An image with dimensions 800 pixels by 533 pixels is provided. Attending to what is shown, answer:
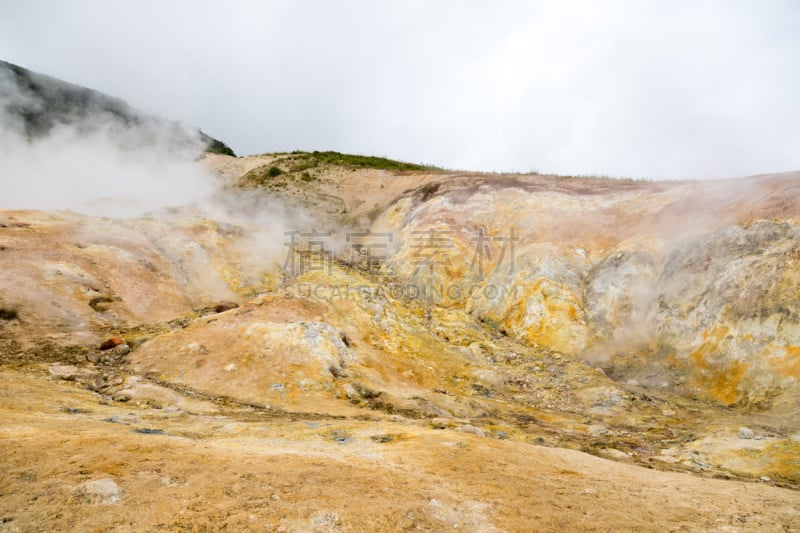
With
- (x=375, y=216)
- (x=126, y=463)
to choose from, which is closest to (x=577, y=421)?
(x=126, y=463)

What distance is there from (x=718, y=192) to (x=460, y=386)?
21743mm

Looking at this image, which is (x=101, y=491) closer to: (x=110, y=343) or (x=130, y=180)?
(x=110, y=343)

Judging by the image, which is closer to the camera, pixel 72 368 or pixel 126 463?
pixel 126 463

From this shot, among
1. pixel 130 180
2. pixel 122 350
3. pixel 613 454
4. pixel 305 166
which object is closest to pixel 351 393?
pixel 613 454

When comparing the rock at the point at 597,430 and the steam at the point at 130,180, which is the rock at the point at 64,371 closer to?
the steam at the point at 130,180

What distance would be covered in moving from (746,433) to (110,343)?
78.8ft

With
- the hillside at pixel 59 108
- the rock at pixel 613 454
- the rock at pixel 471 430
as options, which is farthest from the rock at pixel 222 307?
the hillside at pixel 59 108

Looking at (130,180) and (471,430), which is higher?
(130,180)

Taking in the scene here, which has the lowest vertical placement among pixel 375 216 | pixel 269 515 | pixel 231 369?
pixel 231 369

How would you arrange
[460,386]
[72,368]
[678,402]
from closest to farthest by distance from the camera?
[72,368] < [678,402] < [460,386]

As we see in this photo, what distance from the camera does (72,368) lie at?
15367 millimetres

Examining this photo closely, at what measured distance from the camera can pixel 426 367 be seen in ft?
70.6

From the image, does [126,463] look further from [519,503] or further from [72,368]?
[72,368]

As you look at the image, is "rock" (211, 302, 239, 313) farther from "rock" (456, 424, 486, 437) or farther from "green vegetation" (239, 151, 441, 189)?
"green vegetation" (239, 151, 441, 189)
